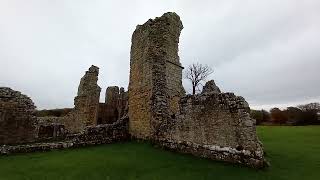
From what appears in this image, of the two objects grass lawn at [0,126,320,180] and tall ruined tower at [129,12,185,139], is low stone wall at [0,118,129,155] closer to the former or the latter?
tall ruined tower at [129,12,185,139]

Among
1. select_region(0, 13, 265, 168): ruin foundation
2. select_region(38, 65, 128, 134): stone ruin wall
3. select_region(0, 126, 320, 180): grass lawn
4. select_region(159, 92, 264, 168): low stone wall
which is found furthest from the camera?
select_region(38, 65, 128, 134): stone ruin wall

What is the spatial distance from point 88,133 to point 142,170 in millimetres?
6810

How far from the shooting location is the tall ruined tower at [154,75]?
1559 cm

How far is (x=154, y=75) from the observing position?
15.8 metres

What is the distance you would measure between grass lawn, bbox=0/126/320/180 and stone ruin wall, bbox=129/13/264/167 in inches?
24.4

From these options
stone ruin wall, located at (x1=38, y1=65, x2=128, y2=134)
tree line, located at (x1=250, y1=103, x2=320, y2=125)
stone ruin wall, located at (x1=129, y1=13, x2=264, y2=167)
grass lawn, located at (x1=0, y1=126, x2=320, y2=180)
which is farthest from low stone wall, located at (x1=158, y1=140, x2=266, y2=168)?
tree line, located at (x1=250, y1=103, x2=320, y2=125)

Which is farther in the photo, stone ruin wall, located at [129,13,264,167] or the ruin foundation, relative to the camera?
the ruin foundation

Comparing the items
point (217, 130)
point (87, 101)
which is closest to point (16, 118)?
point (87, 101)

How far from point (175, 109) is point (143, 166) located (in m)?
6.78

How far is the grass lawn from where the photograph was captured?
30.5 ft

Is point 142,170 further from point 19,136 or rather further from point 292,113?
point 292,113

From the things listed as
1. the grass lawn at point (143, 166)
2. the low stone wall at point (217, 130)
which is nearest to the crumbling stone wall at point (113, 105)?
the grass lawn at point (143, 166)

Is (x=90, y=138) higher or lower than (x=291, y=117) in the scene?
lower

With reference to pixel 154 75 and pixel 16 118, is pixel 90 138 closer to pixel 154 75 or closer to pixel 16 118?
pixel 16 118
